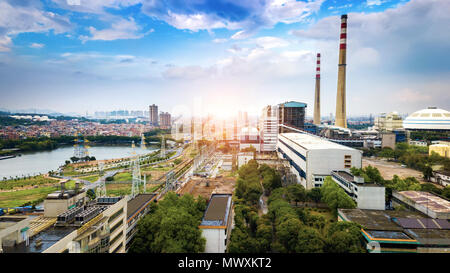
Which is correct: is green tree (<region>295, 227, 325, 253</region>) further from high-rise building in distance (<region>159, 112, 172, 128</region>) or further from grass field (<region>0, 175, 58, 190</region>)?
high-rise building in distance (<region>159, 112, 172, 128</region>)

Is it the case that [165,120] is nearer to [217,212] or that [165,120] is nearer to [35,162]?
[35,162]

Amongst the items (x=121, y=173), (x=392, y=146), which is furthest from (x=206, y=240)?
(x=392, y=146)

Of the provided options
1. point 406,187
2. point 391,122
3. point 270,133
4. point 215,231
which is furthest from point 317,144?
point 391,122

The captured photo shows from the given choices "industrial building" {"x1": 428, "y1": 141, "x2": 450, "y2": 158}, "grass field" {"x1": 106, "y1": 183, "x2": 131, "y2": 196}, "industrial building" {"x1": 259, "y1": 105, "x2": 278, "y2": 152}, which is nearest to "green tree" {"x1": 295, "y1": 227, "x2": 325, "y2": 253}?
"grass field" {"x1": 106, "y1": 183, "x2": 131, "y2": 196}

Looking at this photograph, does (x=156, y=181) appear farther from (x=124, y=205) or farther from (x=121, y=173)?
(x=124, y=205)

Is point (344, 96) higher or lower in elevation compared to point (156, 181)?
higher

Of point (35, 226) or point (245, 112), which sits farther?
point (245, 112)

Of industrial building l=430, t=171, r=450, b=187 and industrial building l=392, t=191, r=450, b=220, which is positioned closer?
industrial building l=392, t=191, r=450, b=220

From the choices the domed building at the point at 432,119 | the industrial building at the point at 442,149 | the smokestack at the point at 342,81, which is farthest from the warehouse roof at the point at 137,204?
the domed building at the point at 432,119
